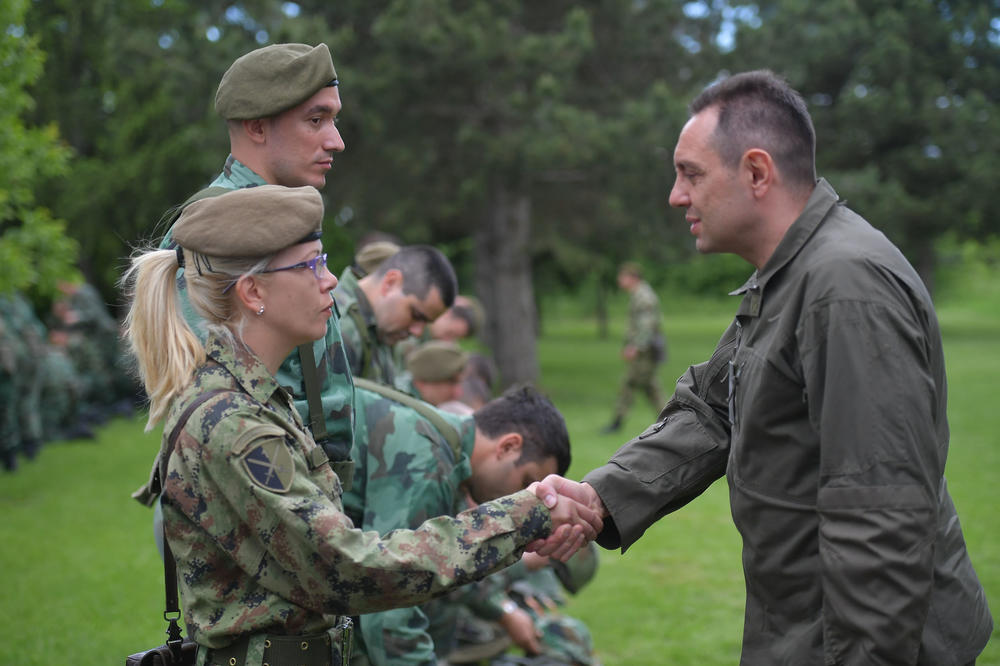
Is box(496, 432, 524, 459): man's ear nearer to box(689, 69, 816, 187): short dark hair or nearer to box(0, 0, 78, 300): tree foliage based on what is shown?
box(689, 69, 816, 187): short dark hair

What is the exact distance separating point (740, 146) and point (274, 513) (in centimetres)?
150

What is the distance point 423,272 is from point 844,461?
3.03 meters

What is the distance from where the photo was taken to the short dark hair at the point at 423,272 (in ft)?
16.2

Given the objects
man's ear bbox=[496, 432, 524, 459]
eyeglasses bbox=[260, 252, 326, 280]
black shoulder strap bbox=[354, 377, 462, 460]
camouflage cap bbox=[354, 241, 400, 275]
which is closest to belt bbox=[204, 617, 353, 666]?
eyeglasses bbox=[260, 252, 326, 280]

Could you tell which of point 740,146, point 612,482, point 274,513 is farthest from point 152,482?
point 740,146

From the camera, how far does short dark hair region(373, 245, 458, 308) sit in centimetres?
494

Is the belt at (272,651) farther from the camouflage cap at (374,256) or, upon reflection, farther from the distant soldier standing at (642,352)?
the distant soldier standing at (642,352)

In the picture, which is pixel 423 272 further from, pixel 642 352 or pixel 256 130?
pixel 642 352

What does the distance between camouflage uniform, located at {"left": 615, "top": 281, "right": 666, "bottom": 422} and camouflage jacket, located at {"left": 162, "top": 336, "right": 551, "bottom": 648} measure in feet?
38.1

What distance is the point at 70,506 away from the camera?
10148 mm

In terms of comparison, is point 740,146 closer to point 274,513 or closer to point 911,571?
point 911,571

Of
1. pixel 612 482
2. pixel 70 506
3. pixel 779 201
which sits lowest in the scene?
pixel 70 506

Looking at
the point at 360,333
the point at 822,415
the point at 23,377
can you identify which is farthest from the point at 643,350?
the point at 822,415

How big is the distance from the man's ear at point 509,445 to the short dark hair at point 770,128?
161 centimetres
